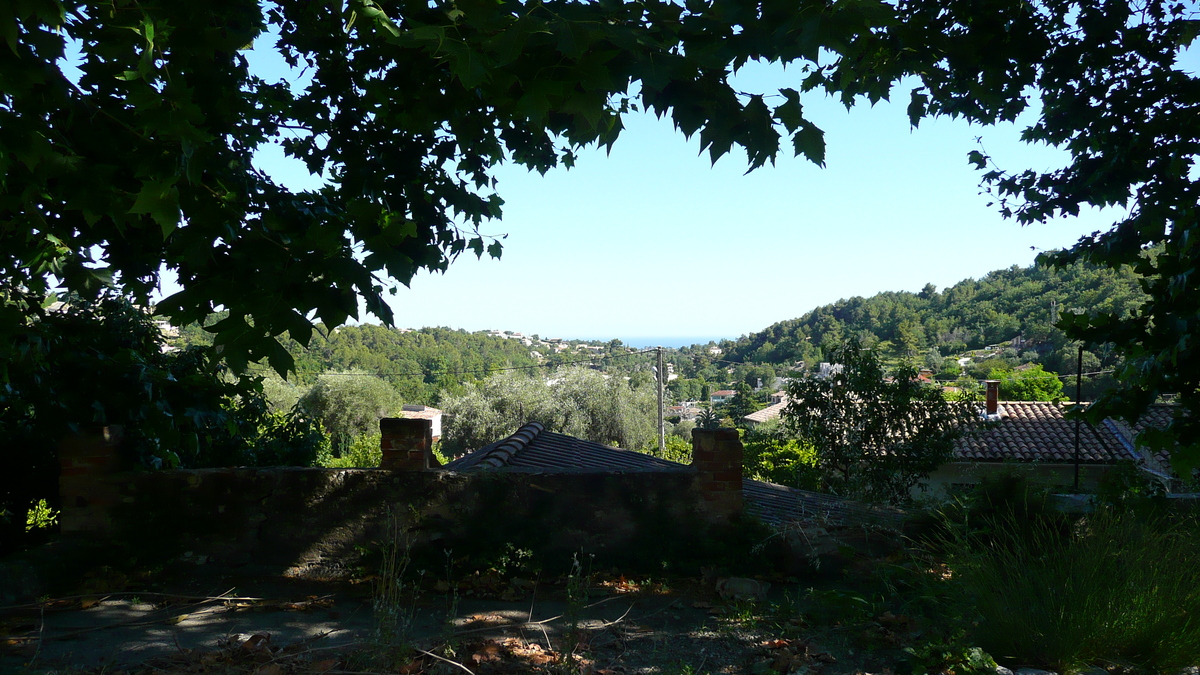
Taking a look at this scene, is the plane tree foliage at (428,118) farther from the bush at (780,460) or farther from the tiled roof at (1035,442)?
the tiled roof at (1035,442)

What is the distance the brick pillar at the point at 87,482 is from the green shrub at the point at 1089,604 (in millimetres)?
5615

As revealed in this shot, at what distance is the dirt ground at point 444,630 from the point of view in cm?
328

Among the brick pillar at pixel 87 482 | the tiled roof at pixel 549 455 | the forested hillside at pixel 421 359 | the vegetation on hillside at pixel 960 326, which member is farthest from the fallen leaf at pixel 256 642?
the vegetation on hillside at pixel 960 326

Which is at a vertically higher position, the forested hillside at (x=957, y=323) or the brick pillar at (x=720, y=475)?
the forested hillside at (x=957, y=323)

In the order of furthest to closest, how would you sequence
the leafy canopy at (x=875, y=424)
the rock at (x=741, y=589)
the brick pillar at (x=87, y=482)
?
the leafy canopy at (x=875, y=424) < the brick pillar at (x=87, y=482) < the rock at (x=741, y=589)

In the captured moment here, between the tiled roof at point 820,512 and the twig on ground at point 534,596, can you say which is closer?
the twig on ground at point 534,596

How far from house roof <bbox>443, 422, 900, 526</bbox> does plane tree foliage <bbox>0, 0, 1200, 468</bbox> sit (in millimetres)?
2091

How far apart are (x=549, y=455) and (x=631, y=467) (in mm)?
1415

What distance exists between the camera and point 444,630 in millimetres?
3711

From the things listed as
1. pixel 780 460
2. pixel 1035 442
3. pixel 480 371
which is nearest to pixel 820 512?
pixel 780 460

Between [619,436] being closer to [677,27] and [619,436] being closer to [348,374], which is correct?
[348,374]

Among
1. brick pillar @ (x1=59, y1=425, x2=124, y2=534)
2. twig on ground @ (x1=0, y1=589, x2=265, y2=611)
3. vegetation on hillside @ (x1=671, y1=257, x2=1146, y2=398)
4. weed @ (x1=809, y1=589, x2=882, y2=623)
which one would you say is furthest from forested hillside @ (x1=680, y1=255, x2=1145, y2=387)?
twig on ground @ (x1=0, y1=589, x2=265, y2=611)

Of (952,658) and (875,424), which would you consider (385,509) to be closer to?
(952,658)

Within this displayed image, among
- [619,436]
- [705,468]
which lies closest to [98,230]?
[705,468]
